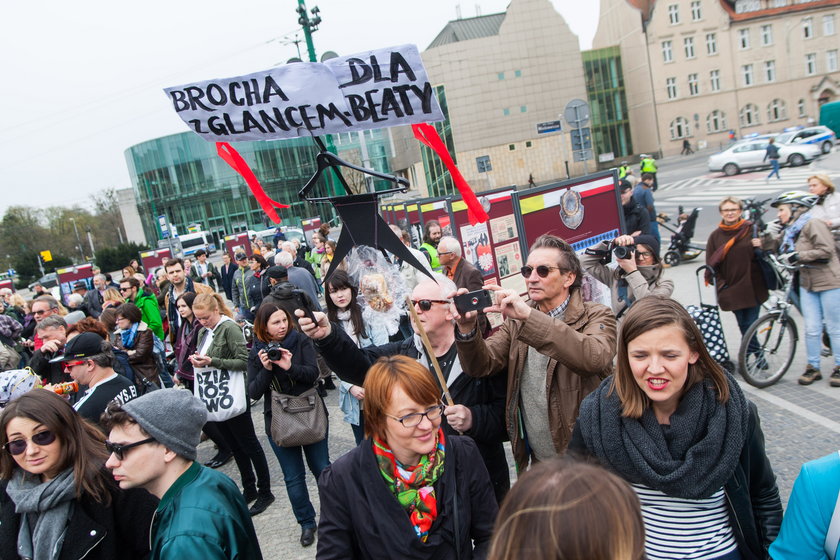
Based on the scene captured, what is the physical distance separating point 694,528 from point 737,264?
13.7 ft

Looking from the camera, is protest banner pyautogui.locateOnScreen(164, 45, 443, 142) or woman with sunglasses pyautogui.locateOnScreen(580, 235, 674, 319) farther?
woman with sunglasses pyautogui.locateOnScreen(580, 235, 674, 319)

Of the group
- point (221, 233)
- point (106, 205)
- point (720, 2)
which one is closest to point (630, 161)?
point (720, 2)

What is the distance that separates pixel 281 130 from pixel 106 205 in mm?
82094

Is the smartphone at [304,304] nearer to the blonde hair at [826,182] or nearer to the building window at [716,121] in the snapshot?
the blonde hair at [826,182]

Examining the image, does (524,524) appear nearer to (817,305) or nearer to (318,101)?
(318,101)

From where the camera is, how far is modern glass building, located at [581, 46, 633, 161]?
190ft

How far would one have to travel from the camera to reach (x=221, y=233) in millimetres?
66688

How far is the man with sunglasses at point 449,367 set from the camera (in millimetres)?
2799

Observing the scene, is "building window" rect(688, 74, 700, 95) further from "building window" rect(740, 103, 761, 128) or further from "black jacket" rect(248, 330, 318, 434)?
"black jacket" rect(248, 330, 318, 434)

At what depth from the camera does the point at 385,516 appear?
1924 millimetres

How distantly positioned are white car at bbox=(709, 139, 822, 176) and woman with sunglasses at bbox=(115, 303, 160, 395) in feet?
98.0

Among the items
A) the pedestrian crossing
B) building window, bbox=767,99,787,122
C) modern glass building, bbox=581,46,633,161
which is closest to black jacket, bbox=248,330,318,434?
the pedestrian crossing

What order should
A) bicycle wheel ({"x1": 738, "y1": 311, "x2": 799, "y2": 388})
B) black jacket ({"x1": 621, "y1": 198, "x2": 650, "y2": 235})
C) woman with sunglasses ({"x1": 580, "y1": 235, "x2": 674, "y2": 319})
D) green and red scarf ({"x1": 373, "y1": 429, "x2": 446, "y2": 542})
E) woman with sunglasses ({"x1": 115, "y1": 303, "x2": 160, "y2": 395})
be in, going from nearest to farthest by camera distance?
green and red scarf ({"x1": 373, "y1": 429, "x2": 446, "y2": 542})
woman with sunglasses ({"x1": 580, "y1": 235, "x2": 674, "y2": 319})
bicycle wheel ({"x1": 738, "y1": 311, "x2": 799, "y2": 388})
woman with sunglasses ({"x1": 115, "y1": 303, "x2": 160, "y2": 395})
black jacket ({"x1": 621, "y1": 198, "x2": 650, "y2": 235})

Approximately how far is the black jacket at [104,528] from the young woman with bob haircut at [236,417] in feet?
6.82
